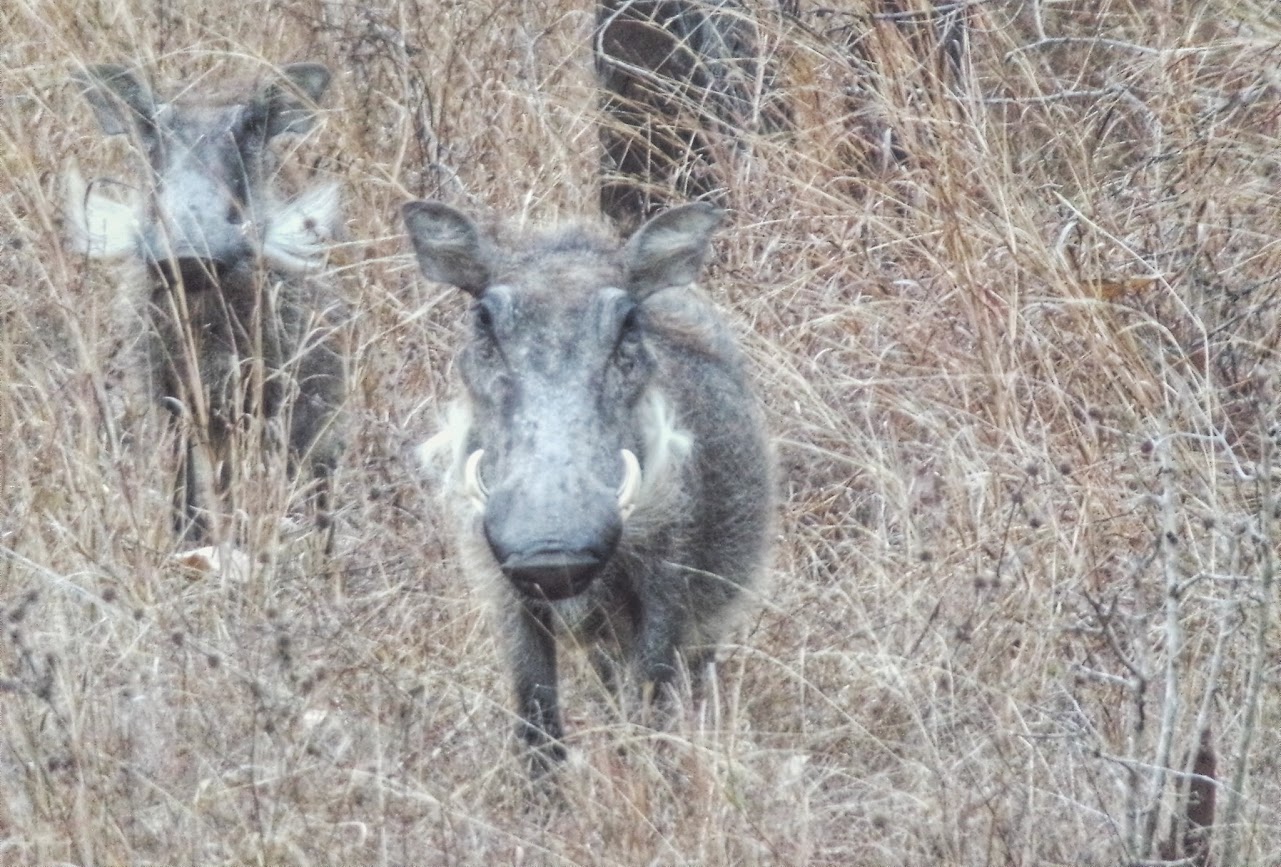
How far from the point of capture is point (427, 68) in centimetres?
646

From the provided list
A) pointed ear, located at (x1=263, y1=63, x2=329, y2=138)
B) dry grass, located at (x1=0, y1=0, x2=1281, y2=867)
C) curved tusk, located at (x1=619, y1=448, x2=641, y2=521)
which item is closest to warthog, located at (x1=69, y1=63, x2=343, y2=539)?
pointed ear, located at (x1=263, y1=63, x2=329, y2=138)

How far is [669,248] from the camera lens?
4.20 m

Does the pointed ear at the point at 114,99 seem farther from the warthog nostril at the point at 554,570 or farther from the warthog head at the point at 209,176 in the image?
the warthog nostril at the point at 554,570

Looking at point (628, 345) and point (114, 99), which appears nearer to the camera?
point (628, 345)

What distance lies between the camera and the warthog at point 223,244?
561cm

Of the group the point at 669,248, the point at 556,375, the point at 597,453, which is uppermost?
the point at 669,248

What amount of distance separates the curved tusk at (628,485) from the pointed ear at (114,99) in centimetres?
231

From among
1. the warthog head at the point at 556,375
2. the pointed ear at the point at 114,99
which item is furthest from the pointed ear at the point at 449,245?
the pointed ear at the point at 114,99

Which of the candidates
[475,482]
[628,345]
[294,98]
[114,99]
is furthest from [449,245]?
[294,98]

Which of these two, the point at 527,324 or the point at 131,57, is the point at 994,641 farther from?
the point at 131,57

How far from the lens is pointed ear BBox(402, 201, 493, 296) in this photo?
413 centimetres

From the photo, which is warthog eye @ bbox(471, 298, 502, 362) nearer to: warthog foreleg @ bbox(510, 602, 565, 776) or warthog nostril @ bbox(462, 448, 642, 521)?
warthog nostril @ bbox(462, 448, 642, 521)

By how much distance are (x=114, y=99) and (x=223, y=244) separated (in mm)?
468

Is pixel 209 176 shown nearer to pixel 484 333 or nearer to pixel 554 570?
pixel 484 333
